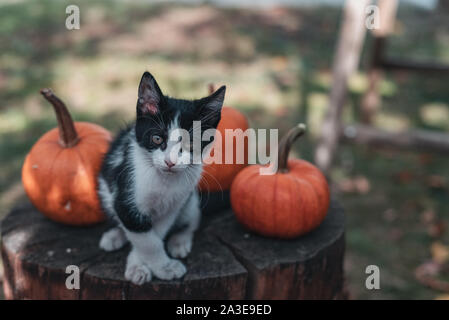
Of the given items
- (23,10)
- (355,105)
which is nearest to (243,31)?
(355,105)

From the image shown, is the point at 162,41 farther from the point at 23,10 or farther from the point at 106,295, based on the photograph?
the point at 106,295

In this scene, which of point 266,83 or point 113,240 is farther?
point 266,83

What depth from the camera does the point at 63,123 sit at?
2305 mm

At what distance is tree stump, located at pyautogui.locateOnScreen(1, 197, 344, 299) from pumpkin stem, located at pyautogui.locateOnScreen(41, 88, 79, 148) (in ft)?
1.54

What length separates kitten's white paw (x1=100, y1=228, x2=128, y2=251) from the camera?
2207 mm

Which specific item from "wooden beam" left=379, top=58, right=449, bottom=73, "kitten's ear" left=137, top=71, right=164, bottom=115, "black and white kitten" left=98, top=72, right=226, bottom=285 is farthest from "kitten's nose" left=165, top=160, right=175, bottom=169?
"wooden beam" left=379, top=58, right=449, bottom=73

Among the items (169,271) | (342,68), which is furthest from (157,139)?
(342,68)

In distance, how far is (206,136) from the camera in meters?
1.87

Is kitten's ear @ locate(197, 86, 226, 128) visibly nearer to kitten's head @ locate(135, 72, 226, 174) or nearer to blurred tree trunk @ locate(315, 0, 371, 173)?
kitten's head @ locate(135, 72, 226, 174)

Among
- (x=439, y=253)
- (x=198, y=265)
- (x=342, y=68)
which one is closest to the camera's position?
(x=198, y=265)

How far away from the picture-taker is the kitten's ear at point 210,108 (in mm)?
1797

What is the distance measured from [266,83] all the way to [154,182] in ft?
14.6

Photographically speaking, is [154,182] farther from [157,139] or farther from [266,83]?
[266,83]
